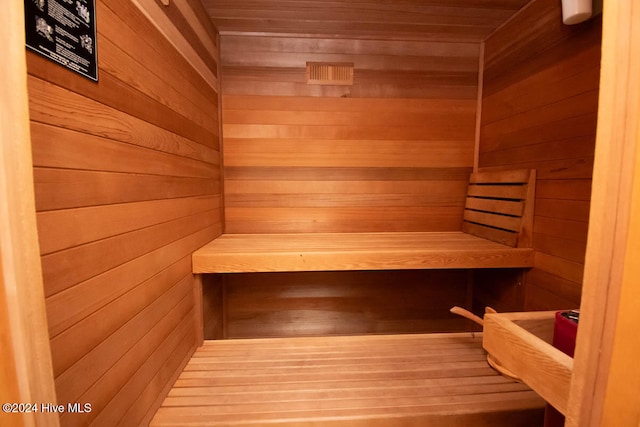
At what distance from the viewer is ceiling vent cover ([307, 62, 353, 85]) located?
90.3 inches

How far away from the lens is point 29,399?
1.59 ft

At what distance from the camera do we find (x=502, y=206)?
2.02m

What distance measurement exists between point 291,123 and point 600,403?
2204 mm

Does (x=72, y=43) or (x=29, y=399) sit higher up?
(x=72, y=43)

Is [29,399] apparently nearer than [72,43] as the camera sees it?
Yes

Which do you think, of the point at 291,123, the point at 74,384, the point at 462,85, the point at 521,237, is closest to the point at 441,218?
the point at 521,237

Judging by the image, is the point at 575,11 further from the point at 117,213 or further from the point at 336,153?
the point at 117,213

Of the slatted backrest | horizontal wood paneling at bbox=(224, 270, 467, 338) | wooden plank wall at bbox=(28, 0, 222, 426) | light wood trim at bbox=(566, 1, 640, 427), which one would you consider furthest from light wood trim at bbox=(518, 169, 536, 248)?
wooden plank wall at bbox=(28, 0, 222, 426)

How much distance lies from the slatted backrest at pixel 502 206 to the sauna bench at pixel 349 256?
99 millimetres

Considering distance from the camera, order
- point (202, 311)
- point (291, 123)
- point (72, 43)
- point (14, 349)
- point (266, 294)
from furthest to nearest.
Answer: point (266, 294), point (291, 123), point (202, 311), point (72, 43), point (14, 349)

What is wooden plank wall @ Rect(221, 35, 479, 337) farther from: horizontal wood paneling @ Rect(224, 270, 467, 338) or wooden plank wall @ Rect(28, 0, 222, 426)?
wooden plank wall @ Rect(28, 0, 222, 426)

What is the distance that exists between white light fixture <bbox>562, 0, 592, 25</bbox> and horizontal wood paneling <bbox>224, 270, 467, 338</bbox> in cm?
187

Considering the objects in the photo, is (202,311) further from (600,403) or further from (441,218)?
(441,218)

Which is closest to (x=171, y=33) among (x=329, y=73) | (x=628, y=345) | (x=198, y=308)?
(x=329, y=73)
